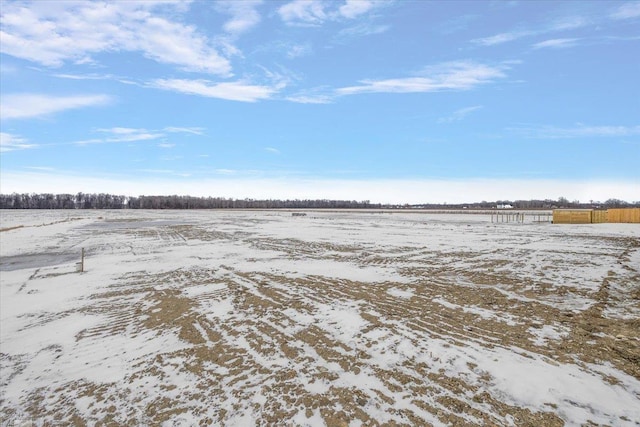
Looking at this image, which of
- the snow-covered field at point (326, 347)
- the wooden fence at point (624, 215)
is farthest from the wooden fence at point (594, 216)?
the snow-covered field at point (326, 347)

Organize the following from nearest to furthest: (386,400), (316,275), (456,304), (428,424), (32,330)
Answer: (428,424), (386,400), (32,330), (456,304), (316,275)

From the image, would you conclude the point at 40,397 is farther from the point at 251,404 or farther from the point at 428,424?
the point at 428,424

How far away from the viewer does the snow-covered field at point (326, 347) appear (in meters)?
4.96

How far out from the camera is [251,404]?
5102 millimetres

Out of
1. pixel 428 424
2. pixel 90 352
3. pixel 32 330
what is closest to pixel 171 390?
pixel 90 352

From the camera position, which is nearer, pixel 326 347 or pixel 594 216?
pixel 326 347

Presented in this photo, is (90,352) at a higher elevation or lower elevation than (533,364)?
lower

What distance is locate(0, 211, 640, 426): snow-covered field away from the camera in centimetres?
496

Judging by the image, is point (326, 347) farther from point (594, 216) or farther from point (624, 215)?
point (624, 215)

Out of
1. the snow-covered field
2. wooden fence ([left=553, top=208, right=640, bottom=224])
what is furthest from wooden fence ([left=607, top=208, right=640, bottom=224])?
the snow-covered field

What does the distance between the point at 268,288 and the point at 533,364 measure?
7982 millimetres

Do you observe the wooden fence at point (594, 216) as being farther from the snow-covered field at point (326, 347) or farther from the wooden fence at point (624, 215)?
the snow-covered field at point (326, 347)

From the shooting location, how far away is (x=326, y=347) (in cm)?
694

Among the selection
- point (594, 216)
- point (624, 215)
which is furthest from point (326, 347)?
point (624, 215)
